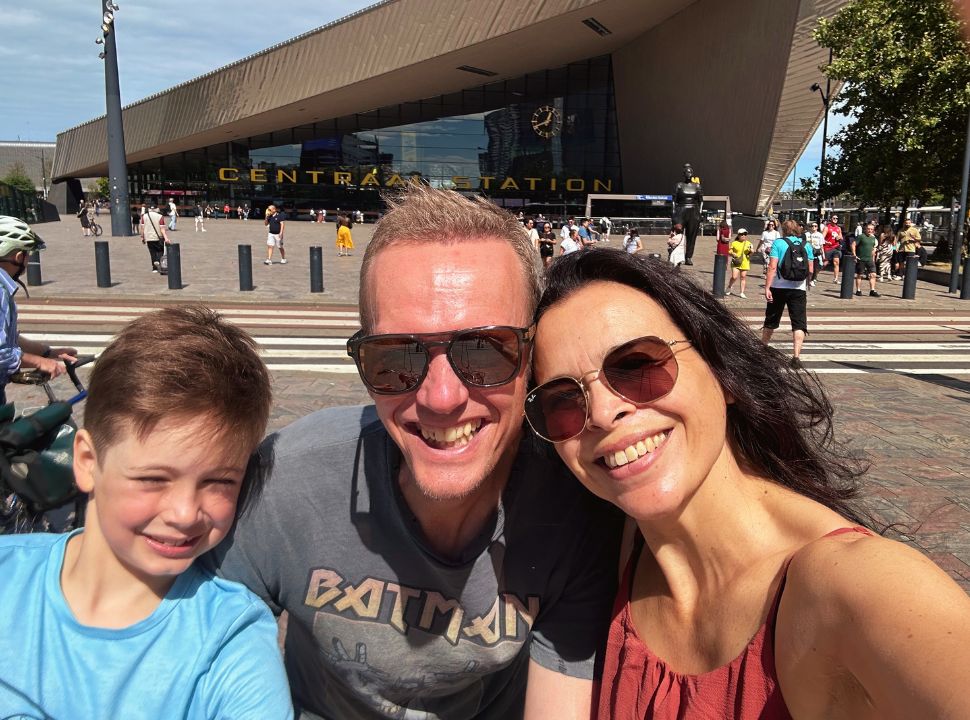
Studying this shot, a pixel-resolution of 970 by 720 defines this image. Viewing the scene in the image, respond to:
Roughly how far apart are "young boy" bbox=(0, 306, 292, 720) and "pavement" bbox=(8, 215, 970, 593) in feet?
4.37

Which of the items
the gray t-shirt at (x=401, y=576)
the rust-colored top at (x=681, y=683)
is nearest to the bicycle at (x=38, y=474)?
the gray t-shirt at (x=401, y=576)

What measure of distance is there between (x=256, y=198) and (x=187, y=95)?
891 centimetres

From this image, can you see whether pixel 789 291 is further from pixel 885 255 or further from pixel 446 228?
pixel 885 255

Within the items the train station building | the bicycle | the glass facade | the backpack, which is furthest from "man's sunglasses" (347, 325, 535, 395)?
the glass facade

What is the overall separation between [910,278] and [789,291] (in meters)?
8.82

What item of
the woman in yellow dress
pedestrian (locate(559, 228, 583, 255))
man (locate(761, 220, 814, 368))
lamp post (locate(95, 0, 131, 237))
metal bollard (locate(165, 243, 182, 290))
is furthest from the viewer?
lamp post (locate(95, 0, 131, 237))

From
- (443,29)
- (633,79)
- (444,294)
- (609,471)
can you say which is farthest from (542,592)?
(633,79)

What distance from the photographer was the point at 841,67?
66.9 feet

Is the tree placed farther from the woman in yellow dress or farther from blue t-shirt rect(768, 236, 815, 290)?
the woman in yellow dress

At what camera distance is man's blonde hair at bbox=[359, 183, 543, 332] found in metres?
1.67

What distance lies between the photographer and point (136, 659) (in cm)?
157

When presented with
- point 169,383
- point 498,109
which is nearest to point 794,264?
point 169,383

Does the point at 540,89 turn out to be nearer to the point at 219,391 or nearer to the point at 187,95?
the point at 187,95

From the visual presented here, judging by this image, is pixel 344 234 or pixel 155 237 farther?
pixel 344 234
